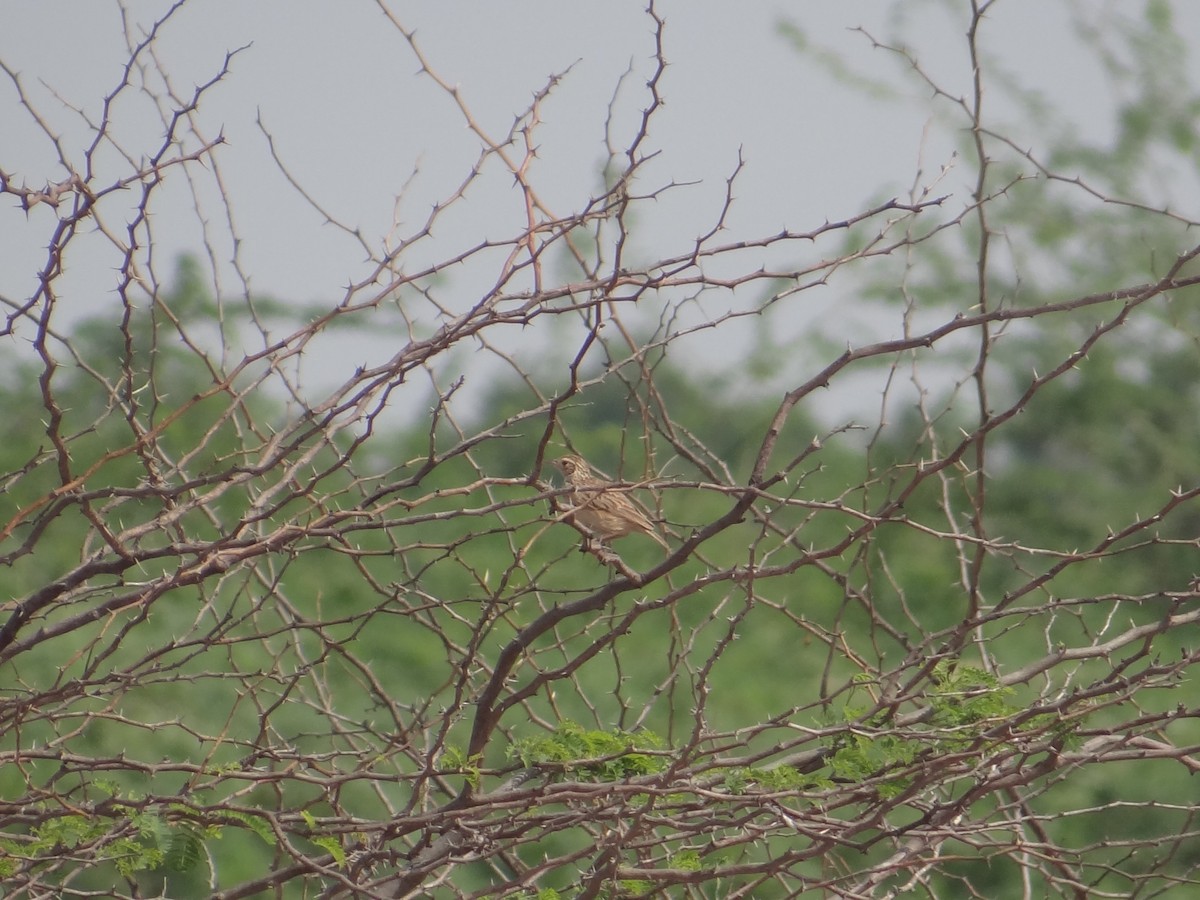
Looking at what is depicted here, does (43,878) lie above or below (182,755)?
below

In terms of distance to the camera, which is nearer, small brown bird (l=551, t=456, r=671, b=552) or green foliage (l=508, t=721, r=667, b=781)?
green foliage (l=508, t=721, r=667, b=781)

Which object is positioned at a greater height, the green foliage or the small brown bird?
the small brown bird

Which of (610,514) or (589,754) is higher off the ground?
(610,514)

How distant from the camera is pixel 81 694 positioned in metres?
2.95

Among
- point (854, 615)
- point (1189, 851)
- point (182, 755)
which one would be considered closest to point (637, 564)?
point (854, 615)

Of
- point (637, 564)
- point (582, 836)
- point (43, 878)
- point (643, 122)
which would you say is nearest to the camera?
point (643, 122)

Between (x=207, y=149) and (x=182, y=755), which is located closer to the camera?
(x=207, y=149)

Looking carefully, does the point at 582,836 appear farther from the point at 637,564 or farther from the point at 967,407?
the point at 967,407

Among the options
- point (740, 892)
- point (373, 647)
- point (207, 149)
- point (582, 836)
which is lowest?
point (740, 892)

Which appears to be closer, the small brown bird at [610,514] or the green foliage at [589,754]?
the green foliage at [589,754]

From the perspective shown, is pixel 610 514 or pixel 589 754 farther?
pixel 610 514

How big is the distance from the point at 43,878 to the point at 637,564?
672 centimetres

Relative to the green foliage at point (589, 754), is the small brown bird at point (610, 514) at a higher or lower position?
higher

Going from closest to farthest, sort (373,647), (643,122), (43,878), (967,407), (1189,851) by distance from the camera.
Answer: (643,122)
(43,878)
(1189,851)
(373,647)
(967,407)
